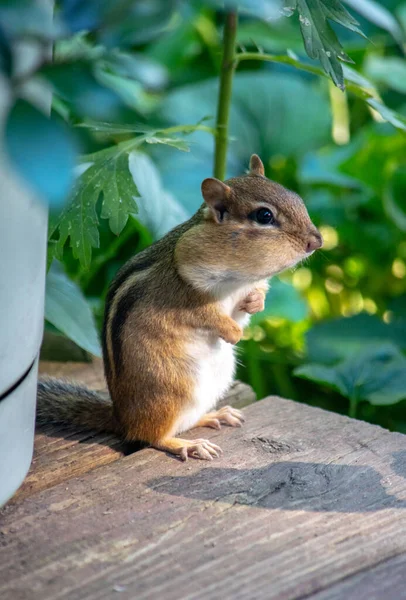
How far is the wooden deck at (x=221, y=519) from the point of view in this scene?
1.06 metres

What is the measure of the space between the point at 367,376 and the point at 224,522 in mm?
938

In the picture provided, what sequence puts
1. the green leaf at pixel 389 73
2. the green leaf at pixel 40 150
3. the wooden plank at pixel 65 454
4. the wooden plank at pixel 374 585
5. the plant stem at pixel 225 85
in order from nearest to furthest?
the green leaf at pixel 40 150 < the wooden plank at pixel 374 585 < the wooden plank at pixel 65 454 < the plant stem at pixel 225 85 < the green leaf at pixel 389 73

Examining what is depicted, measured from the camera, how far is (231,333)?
1.54m

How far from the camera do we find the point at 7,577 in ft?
3.48

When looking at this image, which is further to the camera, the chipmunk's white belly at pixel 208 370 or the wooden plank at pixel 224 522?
the chipmunk's white belly at pixel 208 370

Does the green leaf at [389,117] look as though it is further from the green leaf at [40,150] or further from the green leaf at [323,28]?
the green leaf at [40,150]

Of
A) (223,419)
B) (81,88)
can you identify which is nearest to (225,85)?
(223,419)

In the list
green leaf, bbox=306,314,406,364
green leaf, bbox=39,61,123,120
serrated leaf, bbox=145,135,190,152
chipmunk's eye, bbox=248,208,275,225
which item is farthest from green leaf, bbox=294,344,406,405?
green leaf, bbox=39,61,123,120

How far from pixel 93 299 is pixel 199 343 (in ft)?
3.25

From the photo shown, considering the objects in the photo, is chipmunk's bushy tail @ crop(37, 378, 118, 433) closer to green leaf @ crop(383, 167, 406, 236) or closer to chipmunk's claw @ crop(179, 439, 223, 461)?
chipmunk's claw @ crop(179, 439, 223, 461)

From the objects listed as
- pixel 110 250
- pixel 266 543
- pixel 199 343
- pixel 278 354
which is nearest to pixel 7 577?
pixel 266 543

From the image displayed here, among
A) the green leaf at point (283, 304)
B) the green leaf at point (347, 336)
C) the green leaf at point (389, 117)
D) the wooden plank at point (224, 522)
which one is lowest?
the green leaf at point (347, 336)

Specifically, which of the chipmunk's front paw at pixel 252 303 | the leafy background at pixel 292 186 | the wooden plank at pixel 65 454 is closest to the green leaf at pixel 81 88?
the leafy background at pixel 292 186

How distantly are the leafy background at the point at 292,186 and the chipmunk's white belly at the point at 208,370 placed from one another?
23cm
